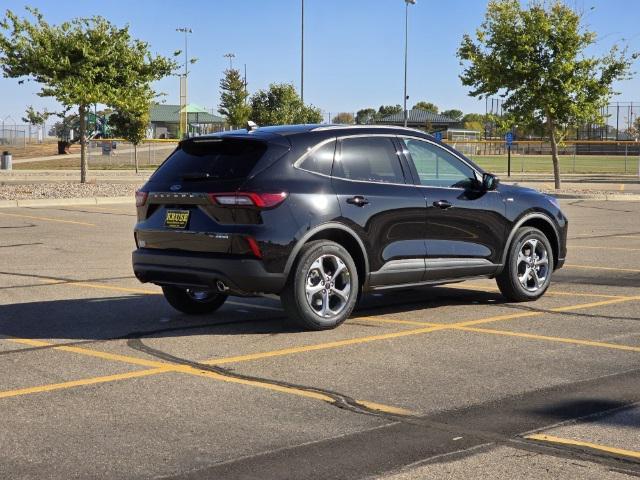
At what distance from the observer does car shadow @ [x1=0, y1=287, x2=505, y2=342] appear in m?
8.68

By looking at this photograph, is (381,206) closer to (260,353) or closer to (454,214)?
(454,214)

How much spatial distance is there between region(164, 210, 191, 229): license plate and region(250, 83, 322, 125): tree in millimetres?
47979

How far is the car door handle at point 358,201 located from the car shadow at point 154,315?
45.3 inches

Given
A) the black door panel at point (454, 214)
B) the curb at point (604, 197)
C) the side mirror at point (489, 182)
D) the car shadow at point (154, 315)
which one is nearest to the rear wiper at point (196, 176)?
the car shadow at point (154, 315)

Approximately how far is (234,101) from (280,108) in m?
24.5

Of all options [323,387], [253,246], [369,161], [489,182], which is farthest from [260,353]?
[489,182]

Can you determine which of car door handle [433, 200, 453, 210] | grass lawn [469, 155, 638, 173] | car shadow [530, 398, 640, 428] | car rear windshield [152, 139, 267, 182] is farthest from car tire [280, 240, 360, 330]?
grass lawn [469, 155, 638, 173]

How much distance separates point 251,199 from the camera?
8.26 metres

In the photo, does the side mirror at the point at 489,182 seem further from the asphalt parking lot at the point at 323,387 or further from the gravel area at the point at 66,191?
the gravel area at the point at 66,191

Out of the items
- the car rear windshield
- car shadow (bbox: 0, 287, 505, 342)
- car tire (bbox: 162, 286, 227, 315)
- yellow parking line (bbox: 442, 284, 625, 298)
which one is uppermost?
the car rear windshield

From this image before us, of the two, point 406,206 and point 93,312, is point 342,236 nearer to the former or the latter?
point 406,206

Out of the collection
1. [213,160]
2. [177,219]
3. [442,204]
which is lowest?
[177,219]

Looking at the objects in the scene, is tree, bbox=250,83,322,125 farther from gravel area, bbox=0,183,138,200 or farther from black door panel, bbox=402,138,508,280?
black door panel, bbox=402,138,508,280

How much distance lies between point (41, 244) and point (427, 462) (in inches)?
467
